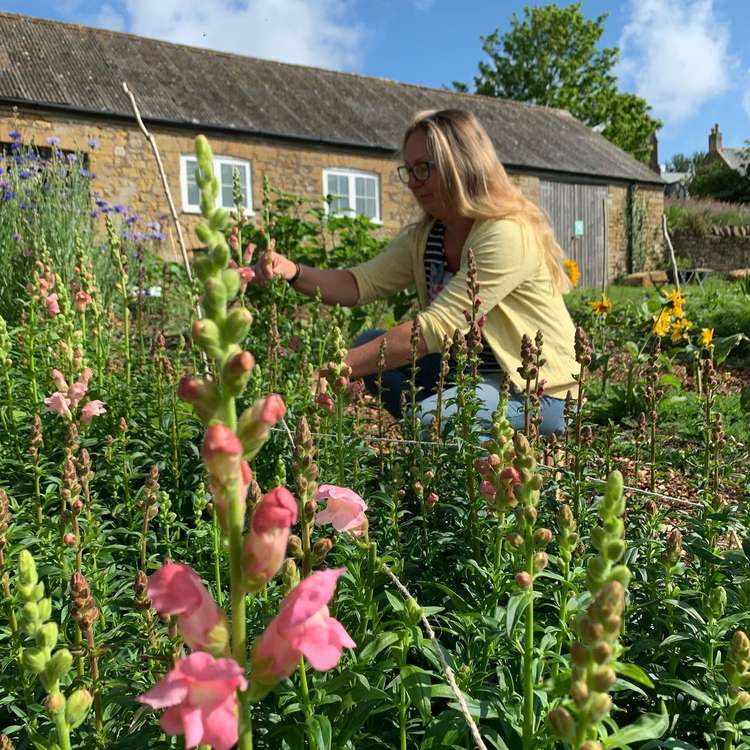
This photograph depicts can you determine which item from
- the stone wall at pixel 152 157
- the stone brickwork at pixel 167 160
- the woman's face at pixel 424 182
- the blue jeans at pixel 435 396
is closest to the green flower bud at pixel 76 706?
the blue jeans at pixel 435 396

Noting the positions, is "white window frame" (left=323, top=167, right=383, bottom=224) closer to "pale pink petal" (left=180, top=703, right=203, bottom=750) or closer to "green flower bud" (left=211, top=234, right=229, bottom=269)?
"green flower bud" (left=211, top=234, right=229, bottom=269)

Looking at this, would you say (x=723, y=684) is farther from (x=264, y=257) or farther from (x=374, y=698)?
(x=264, y=257)

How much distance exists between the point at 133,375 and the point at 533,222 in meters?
2.40

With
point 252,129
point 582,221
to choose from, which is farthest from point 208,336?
point 582,221

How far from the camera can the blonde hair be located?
4066 millimetres

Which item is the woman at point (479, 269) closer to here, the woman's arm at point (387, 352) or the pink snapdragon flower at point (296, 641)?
the woman's arm at point (387, 352)

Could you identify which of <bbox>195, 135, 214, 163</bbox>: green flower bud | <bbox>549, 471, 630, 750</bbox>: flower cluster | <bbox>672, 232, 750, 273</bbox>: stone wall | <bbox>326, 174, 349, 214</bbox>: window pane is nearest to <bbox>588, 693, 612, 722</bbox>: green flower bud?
<bbox>549, 471, 630, 750</bbox>: flower cluster

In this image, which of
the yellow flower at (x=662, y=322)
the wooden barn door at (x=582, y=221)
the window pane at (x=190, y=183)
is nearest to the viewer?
the yellow flower at (x=662, y=322)

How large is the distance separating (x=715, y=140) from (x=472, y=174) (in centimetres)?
7513

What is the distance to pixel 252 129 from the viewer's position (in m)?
16.8

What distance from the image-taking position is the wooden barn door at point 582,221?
23.0 meters

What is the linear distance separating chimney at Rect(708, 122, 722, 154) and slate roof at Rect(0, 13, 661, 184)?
173 ft

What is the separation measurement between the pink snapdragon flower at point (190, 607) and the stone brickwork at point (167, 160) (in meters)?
12.3

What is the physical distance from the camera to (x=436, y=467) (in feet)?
9.00
